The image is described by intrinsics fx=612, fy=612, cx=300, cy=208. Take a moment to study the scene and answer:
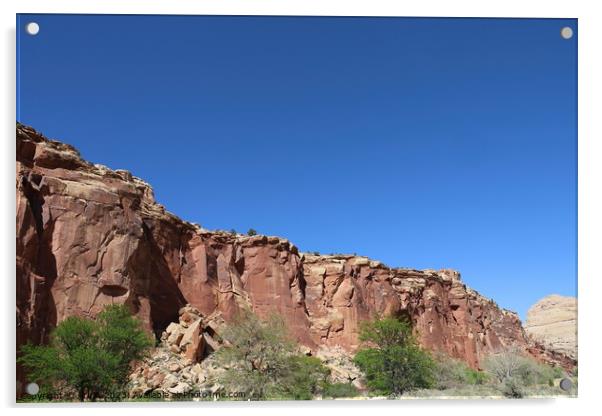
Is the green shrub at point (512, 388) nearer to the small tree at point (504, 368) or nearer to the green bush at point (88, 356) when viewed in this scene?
the small tree at point (504, 368)

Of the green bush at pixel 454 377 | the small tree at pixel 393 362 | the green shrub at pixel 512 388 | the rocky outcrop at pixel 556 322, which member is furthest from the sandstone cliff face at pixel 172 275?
the green shrub at pixel 512 388

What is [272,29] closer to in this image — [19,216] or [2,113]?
[2,113]

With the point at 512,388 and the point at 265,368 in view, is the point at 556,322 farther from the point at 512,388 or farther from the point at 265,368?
the point at 265,368

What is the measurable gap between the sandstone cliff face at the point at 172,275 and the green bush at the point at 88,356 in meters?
0.60

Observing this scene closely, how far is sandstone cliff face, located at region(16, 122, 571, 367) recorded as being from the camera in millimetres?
18859

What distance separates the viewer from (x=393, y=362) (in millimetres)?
19906

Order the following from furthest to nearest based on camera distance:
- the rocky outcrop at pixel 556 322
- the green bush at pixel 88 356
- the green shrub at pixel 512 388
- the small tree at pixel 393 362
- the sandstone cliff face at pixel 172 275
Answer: the sandstone cliff face at pixel 172 275 < the small tree at pixel 393 362 < the rocky outcrop at pixel 556 322 < the green shrub at pixel 512 388 < the green bush at pixel 88 356

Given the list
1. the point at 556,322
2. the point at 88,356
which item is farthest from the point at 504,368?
the point at 88,356

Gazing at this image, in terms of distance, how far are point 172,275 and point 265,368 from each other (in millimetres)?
12847

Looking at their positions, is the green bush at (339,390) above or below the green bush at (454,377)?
above

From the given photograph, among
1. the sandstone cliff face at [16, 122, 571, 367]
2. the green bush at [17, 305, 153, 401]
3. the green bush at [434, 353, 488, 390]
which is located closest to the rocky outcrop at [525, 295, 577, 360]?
the green bush at [434, 353, 488, 390]

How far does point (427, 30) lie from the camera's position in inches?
559

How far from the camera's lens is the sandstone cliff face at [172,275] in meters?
18.9

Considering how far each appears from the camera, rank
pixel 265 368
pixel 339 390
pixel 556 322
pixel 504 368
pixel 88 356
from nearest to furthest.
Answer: pixel 88 356 < pixel 339 390 < pixel 504 368 < pixel 265 368 < pixel 556 322
